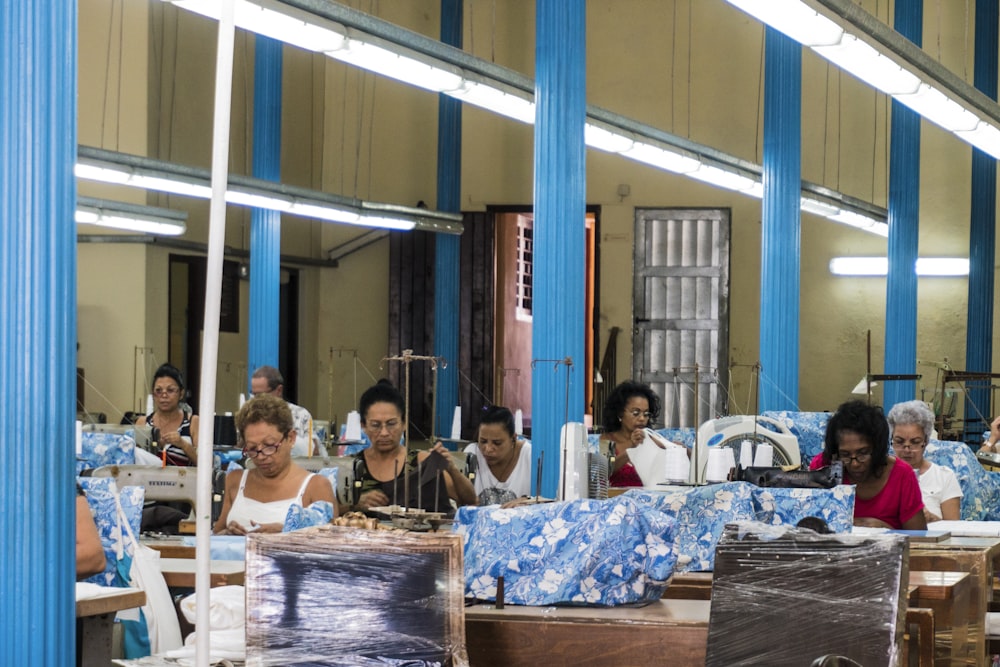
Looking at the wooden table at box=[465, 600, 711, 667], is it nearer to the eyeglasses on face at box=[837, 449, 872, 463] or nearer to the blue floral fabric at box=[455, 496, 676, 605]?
the blue floral fabric at box=[455, 496, 676, 605]

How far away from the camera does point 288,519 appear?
4.88 m


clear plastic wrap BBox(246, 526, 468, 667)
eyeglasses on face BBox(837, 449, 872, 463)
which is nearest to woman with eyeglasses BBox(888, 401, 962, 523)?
eyeglasses on face BBox(837, 449, 872, 463)

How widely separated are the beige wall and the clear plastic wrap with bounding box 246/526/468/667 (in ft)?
40.8

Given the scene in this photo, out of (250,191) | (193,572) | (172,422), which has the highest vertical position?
(250,191)

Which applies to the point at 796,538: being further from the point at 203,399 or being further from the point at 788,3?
the point at 788,3

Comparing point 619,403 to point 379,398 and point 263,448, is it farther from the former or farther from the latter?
point 263,448

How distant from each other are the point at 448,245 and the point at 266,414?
411 inches

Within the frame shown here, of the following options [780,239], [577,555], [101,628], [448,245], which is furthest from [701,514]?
[448,245]

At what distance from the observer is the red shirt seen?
19.5ft

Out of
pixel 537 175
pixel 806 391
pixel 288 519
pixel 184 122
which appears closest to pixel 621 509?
pixel 288 519

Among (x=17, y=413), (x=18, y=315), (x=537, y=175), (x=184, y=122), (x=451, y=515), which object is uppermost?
(x=184, y=122)

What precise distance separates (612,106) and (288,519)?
502 inches

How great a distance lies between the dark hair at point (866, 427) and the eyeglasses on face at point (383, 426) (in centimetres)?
195

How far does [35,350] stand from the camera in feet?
10.7
